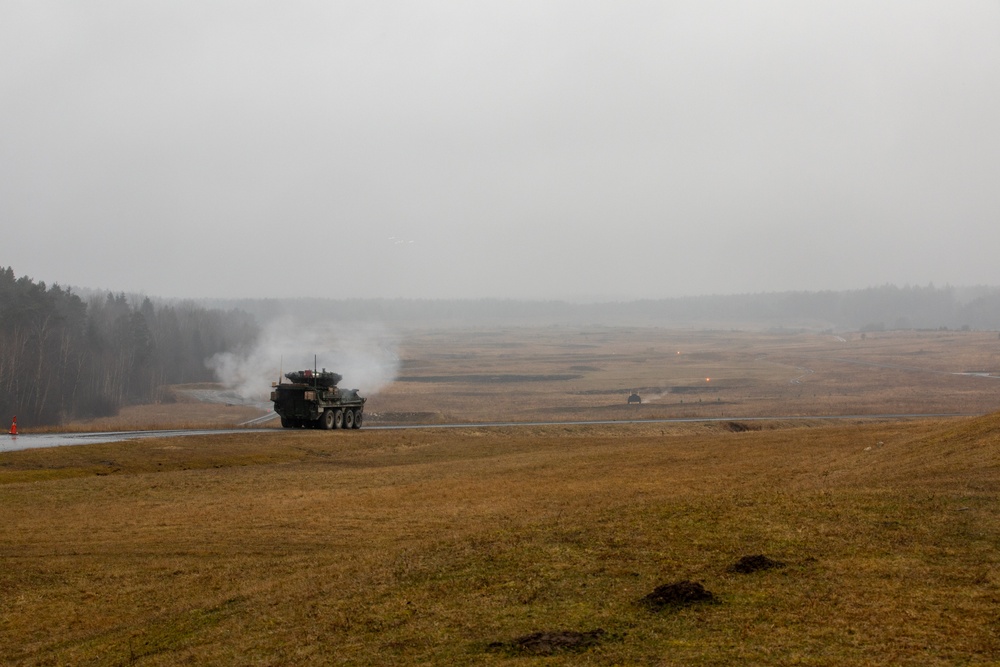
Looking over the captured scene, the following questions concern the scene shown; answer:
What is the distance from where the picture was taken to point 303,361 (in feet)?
281

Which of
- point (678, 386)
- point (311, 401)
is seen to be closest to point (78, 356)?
point (311, 401)

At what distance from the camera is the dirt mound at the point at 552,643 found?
1261 centimetres

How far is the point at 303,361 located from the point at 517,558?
2776 inches

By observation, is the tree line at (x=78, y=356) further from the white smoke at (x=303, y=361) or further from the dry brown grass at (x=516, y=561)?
the dry brown grass at (x=516, y=561)

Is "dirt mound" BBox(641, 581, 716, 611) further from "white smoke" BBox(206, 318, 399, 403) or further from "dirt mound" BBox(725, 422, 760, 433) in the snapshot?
"white smoke" BBox(206, 318, 399, 403)

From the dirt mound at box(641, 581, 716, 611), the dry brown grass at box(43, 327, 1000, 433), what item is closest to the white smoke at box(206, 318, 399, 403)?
the dry brown grass at box(43, 327, 1000, 433)

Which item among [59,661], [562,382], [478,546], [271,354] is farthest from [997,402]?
[59,661]

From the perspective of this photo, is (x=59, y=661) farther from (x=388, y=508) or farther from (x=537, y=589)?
(x=388, y=508)

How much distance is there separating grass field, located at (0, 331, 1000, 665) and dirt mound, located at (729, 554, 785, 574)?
0.54ft

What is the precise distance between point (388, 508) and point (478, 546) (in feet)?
28.2

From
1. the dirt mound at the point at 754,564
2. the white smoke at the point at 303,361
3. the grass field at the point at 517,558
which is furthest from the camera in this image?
the white smoke at the point at 303,361

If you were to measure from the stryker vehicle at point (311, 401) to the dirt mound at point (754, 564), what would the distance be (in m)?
39.2

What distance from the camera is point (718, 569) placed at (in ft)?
52.6

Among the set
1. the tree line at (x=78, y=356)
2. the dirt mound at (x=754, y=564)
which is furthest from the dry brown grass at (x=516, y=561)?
the tree line at (x=78, y=356)
